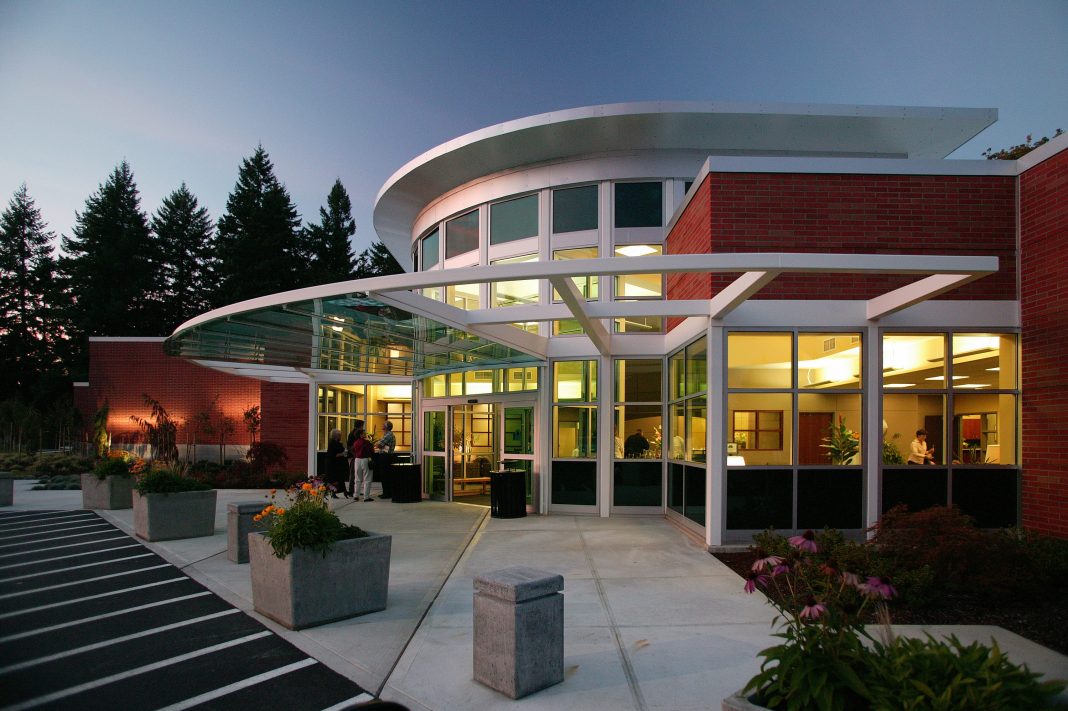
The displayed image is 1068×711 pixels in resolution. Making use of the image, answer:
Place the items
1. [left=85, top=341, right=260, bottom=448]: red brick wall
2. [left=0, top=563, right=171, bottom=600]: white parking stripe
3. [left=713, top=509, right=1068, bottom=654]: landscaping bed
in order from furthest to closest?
[left=85, top=341, right=260, bottom=448]: red brick wall < [left=0, top=563, right=171, bottom=600]: white parking stripe < [left=713, top=509, right=1068, bottom=654]: landscaping bed

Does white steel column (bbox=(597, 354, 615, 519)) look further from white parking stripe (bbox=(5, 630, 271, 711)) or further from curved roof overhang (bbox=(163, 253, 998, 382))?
white parking stripe (bbox=(5, 630, 271, 711))

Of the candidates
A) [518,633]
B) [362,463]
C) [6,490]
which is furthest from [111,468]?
[518,633]

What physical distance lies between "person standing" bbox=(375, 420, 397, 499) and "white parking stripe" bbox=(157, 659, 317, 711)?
37.3 feet

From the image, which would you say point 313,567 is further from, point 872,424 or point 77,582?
point 872,424

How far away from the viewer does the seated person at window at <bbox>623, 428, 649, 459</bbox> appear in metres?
14.4

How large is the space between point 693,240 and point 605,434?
454cm

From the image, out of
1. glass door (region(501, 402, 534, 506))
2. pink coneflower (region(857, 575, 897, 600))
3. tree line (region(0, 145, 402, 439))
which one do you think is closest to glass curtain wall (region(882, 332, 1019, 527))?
glass door (region(501, 402, 534, 506))

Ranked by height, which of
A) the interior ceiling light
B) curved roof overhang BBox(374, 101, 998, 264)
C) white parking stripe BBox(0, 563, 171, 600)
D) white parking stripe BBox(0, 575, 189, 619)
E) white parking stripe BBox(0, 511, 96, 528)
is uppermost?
curved roof overhang BBox(374, 101, 998, 264)

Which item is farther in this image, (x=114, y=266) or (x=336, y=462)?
(x=114, y=266)

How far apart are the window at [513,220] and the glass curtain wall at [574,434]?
3.40m

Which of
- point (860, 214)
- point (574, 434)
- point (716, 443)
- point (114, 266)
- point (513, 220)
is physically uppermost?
point (114, 266)

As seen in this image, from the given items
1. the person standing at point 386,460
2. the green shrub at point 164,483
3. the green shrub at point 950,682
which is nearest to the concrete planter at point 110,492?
the green shrub at point 164,483

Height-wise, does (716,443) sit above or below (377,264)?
below

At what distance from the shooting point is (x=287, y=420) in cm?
2423
